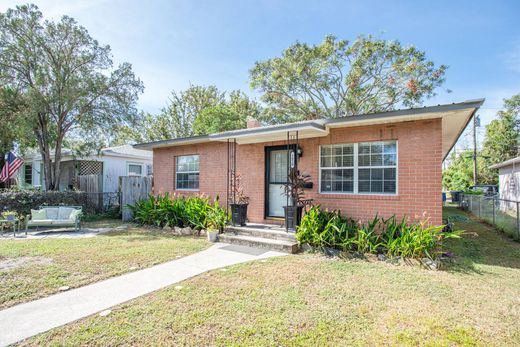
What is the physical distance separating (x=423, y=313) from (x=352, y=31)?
19.2 meters

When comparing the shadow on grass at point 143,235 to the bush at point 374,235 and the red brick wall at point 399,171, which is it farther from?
the bush at point 374,235

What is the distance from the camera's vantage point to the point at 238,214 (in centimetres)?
866

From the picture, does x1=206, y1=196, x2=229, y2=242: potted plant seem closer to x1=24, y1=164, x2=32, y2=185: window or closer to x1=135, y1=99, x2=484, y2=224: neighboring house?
x1=135, y1=99, x2=484, y2=224: neighboring house

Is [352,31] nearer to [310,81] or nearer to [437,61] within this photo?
[310,81]

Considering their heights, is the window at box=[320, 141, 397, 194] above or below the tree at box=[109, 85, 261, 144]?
below

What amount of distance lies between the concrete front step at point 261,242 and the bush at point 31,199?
810 cm

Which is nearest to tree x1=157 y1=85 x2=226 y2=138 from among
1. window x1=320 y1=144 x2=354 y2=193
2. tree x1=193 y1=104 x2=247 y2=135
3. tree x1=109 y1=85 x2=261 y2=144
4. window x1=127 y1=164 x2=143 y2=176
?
tree x1=109 y1=85 x2=261 y2=144

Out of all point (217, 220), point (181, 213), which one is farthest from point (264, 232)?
point (181, 213)

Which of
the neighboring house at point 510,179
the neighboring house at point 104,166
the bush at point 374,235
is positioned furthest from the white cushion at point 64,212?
the neighboring house at point 510,179

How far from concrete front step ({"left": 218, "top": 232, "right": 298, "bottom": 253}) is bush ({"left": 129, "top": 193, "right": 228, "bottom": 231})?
65 cm

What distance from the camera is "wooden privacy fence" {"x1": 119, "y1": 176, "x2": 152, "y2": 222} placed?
12309 mm

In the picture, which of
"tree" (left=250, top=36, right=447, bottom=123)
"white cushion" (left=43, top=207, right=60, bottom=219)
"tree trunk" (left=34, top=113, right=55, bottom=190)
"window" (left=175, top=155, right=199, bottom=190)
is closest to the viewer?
"white cushion" (left=43, top=207, right=60, bottom=219)

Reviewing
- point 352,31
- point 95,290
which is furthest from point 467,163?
point 95,290

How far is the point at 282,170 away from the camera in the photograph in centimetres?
→ 912
